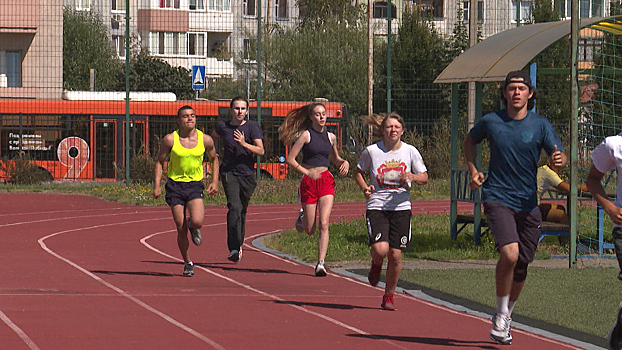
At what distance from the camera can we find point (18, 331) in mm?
8430

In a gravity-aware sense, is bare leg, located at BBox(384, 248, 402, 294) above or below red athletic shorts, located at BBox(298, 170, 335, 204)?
below

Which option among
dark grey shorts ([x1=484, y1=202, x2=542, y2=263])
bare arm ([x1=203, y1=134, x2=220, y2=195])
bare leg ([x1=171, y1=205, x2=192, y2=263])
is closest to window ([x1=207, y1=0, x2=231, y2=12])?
bare arm ([x1=203, y1=134, x2=220, y2=195])

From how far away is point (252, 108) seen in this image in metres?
34.6

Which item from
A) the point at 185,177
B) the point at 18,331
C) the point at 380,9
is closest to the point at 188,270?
the point at 185,177

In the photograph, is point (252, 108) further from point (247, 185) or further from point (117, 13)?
point (117, 13)

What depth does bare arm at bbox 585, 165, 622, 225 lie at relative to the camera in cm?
734

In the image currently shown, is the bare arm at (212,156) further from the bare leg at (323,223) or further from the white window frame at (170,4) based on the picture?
the white window frame at (170,4)

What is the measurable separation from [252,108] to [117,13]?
145 feet

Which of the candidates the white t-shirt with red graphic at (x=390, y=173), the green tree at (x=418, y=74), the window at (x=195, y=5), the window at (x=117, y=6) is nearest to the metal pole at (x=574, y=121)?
the white t-shirt with red graphic at (x=390, y=173)

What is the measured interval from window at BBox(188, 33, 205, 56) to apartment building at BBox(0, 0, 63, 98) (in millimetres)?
29616

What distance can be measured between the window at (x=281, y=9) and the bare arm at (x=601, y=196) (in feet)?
211

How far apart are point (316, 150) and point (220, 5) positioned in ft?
205

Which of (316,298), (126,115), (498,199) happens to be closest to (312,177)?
(316,298)

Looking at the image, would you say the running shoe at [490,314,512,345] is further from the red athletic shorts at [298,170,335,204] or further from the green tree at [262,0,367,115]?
the green tree at [262,0,367,115]
